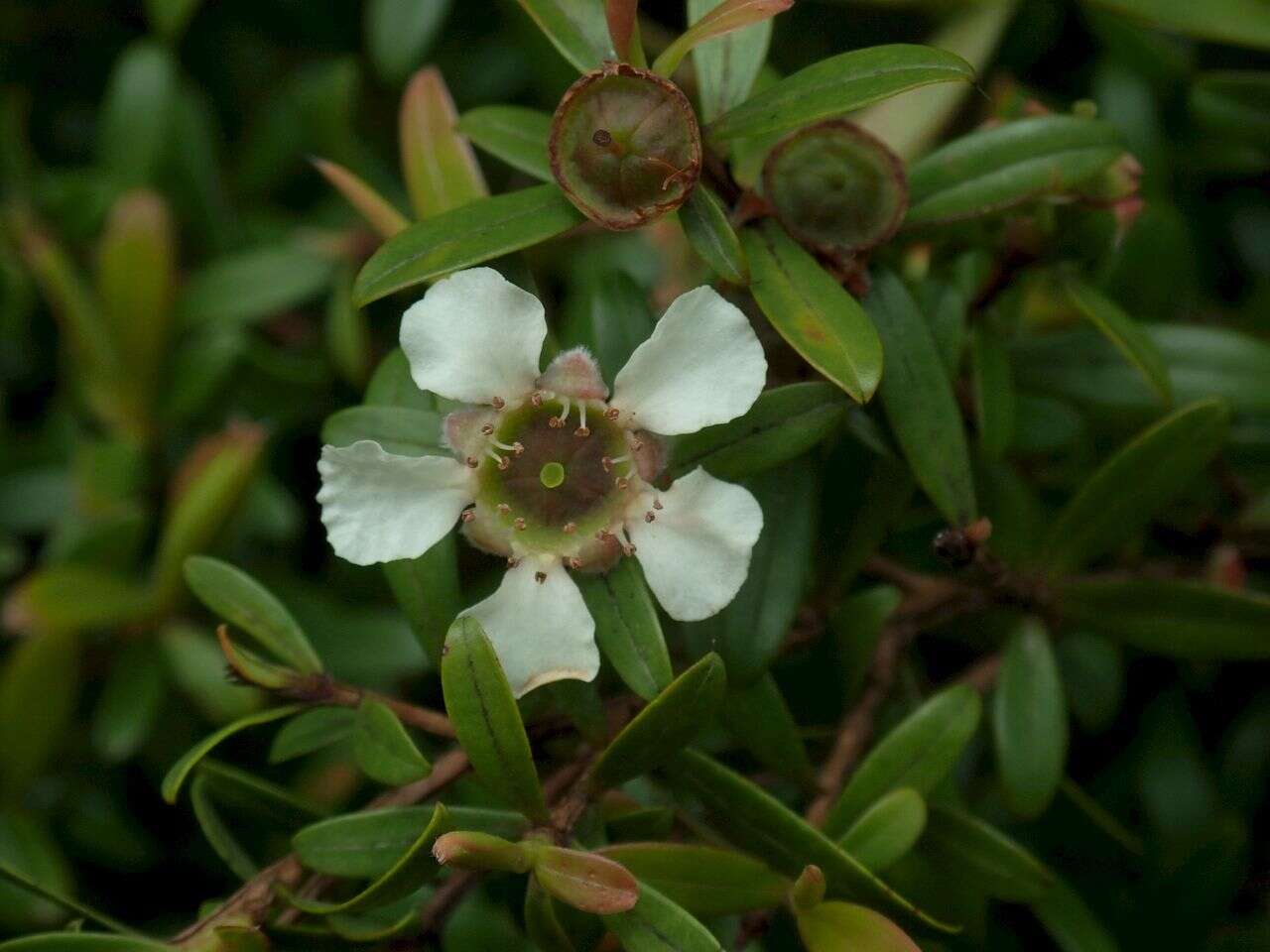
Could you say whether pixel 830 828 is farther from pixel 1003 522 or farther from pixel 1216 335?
pixel 1216 335

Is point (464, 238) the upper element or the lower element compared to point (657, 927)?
upper

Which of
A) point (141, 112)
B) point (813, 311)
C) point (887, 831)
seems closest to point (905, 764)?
point (887, 831)

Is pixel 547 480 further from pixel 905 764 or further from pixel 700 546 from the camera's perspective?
pixel 905 764

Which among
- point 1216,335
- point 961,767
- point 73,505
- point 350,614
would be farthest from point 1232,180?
point 73,505

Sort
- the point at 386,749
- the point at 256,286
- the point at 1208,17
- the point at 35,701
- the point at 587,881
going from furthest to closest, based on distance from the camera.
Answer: the point at 256,286, the point at 35,701, the point at 1208,17, the point at 386,749, the point at 587,881

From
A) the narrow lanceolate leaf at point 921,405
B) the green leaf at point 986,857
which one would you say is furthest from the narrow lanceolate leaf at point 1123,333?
the green leaf at point 986,857

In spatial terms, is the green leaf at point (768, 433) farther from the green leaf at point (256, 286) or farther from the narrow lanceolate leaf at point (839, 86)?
the green leaf at point (256, 286)

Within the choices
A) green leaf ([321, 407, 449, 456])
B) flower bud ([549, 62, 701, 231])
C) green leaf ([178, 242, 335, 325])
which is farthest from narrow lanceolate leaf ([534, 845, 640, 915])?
green leaf ([178, 242, 335, 325])
